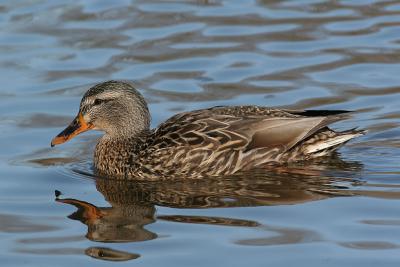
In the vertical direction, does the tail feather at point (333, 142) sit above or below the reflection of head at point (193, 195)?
above

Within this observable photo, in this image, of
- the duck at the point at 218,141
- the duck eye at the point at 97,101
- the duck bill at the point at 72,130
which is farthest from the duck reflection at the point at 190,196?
the duck eye at the point at 97,101

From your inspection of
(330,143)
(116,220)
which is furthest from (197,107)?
(116,220)

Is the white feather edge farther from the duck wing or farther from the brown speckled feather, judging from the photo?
the duck wing

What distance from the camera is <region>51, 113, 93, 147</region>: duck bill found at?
451 inches

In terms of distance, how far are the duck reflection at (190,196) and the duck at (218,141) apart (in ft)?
0.42

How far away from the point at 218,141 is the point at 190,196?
36.0 inches

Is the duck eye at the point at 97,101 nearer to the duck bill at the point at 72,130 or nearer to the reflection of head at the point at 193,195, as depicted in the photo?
the duck bill at the point at 72,130

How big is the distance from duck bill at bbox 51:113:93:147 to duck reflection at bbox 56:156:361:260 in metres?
0.56

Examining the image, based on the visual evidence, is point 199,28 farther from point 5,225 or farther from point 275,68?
point 5,225

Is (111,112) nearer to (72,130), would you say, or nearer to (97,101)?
(97,101)

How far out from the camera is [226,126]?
441 inches

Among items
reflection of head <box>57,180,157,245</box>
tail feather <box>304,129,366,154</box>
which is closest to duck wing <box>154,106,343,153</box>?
tail feather <box>304,129,366,154</box>

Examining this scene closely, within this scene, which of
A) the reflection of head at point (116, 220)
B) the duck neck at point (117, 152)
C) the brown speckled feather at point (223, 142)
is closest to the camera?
the reflection of head at point (116, 220)

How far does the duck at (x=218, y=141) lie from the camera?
11.1m
